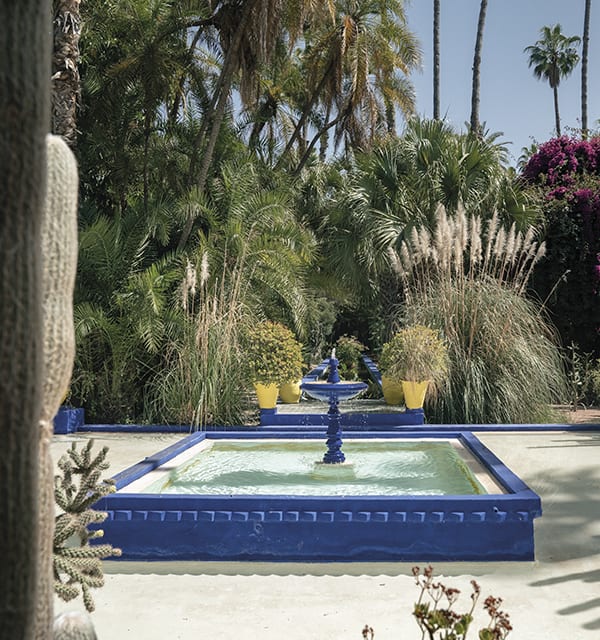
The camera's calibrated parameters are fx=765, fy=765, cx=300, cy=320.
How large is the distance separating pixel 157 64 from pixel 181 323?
4.85m

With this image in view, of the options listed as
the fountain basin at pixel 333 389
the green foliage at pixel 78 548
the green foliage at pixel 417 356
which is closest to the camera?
the green foliage at pixel 78 548

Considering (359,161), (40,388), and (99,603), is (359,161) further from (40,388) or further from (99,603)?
(40,388)

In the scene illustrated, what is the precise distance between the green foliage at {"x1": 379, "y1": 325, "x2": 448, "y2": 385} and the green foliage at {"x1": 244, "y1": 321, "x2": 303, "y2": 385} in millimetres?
1216

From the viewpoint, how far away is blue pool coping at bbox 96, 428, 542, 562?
4516 millimetres

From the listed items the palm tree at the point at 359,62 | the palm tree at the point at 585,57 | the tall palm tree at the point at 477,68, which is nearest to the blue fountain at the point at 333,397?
the palm tree at the point at 359,62

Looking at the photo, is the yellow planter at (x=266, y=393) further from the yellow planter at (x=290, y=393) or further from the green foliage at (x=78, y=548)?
the green foliage at (x=78, y=548)

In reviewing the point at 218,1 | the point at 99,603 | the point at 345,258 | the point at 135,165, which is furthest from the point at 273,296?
the point at 99,603

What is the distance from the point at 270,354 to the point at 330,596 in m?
5.46

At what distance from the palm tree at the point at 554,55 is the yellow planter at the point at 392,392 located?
37.3 meters

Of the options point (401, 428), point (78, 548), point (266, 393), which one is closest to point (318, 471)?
Result: point (401, 428)

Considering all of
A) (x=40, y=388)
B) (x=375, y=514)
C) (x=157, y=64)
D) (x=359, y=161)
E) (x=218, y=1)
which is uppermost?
(x=218, y=1)

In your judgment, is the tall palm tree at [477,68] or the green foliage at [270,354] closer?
the green foliage at [270,354]

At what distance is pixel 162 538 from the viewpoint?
4.63 metres

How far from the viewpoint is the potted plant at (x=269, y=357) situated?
9234 millimetres
